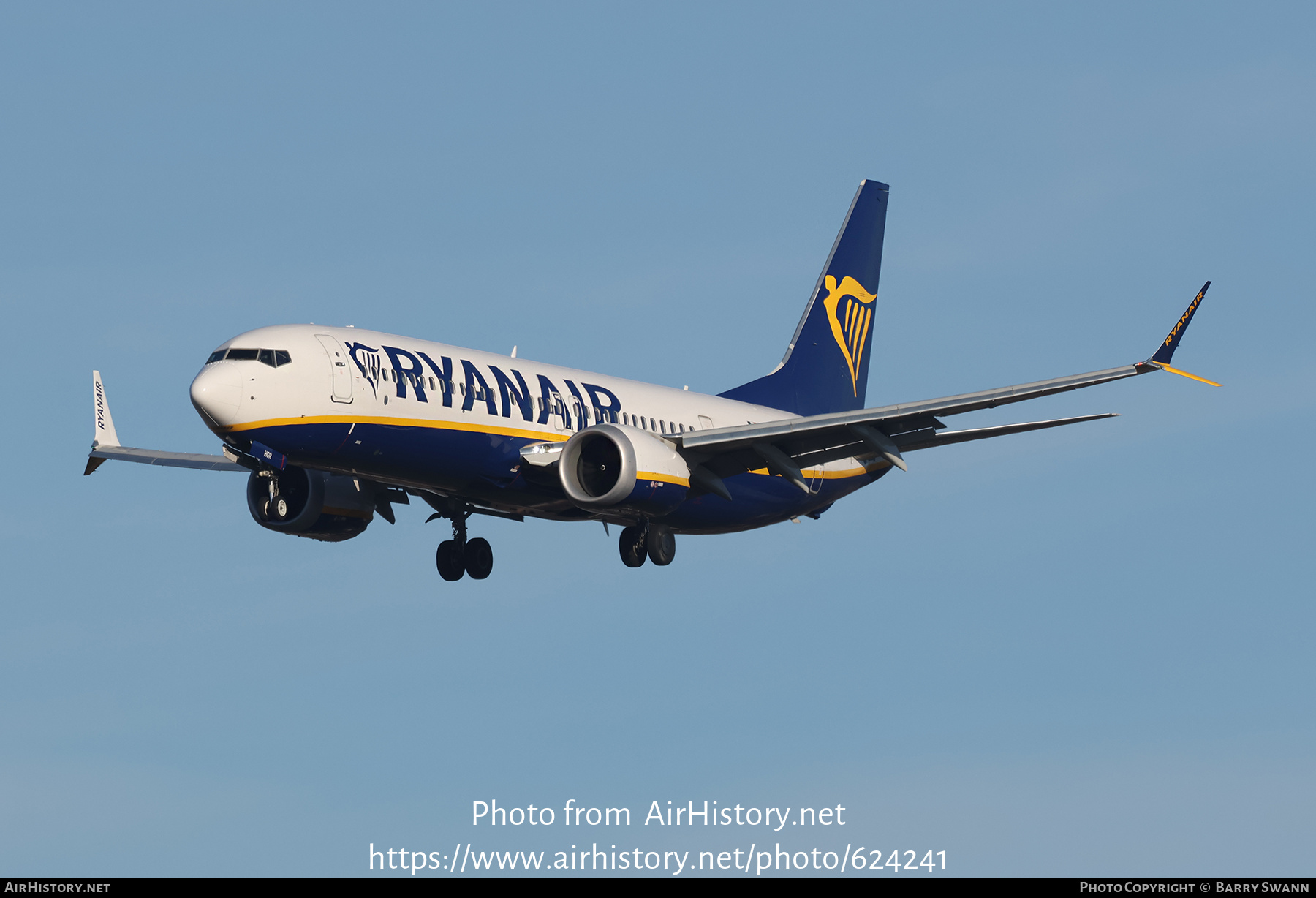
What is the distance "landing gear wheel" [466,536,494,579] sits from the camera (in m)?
45.2

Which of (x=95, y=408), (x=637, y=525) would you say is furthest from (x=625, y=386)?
(x=95, y=408)

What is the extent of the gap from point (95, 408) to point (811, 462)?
19.4 m

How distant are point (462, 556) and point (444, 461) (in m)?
7.45

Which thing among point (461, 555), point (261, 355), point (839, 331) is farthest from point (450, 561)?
point (839, 331)

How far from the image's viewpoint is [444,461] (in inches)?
1507

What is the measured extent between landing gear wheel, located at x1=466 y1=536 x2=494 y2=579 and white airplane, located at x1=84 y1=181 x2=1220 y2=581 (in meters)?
0.04

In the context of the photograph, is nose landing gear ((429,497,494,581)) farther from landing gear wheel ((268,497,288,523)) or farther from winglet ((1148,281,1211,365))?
winglet ((1148,281,1211,365))

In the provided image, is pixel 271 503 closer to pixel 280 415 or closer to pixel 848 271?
pixel 280 415

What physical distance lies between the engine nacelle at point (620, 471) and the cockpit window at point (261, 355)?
7.21m

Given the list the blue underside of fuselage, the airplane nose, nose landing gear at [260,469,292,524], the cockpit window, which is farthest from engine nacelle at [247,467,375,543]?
the airplane nose

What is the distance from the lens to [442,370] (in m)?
38.7

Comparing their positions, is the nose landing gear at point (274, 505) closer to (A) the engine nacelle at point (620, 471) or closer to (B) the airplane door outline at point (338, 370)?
(B) the airplane door outline at point (338, 370)

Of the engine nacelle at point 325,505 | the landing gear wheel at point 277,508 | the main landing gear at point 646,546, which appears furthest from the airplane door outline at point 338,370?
the main landing gear at point 646,546

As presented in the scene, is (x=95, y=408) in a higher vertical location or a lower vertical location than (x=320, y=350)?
higher
